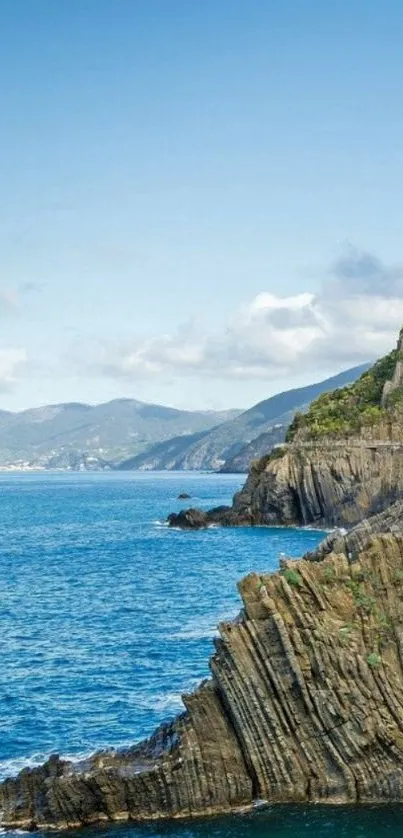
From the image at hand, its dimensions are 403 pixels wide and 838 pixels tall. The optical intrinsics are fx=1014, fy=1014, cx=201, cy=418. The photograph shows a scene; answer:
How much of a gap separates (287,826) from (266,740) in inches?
102

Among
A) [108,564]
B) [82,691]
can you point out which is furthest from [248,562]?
[82,691]

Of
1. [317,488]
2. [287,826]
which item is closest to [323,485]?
[317,488]

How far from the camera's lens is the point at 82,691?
154 feet

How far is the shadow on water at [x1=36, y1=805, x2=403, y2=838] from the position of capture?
29.0 m

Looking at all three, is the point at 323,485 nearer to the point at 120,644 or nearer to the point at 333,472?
the point at 333,472

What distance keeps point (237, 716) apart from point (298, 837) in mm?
4059

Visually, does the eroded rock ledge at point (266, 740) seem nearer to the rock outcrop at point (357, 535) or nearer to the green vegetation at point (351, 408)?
the rock outcrop at point (357, 535)

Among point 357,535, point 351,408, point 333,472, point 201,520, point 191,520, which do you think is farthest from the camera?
point 351,408

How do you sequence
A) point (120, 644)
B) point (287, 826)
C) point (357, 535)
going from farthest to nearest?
point (120, 644), point (357, 535), point (287, 826)

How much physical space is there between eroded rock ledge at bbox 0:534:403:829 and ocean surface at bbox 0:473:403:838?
0.91 m

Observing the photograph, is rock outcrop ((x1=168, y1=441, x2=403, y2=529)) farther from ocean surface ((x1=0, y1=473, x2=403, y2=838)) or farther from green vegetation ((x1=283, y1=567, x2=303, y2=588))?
green vegetation ((x1=283, y1=567, x2=303, y2=588))

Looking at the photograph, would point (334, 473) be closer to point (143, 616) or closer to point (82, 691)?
point (143, 616)

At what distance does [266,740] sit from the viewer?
31.0 m

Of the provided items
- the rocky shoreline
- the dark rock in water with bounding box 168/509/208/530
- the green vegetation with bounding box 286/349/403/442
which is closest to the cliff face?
the dark rock in water with bounding box 168/509/208/530
